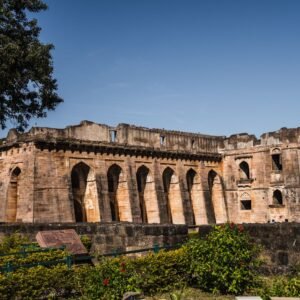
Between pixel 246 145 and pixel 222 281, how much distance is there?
92.2 ft

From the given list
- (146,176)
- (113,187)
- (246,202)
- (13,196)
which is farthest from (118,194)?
(246,202)

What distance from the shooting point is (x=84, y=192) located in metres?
26.7

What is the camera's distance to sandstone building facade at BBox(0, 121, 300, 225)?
2391cm

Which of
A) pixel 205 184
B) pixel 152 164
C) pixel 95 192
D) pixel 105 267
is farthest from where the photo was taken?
pixel 205 184

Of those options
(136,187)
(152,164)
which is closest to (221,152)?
(152,164)

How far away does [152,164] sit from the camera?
3062cm

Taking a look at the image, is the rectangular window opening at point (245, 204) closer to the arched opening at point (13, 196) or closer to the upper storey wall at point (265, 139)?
the upper storey wall at point (265, 139)

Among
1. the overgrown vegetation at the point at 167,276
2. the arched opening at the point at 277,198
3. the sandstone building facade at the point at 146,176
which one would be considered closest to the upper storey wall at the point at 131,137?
the sandstone building facade at the point at 146,176

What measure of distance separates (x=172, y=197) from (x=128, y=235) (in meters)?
21.9

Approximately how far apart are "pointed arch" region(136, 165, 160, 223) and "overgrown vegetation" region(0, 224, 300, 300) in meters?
20.9

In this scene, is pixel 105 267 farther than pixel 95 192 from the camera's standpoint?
No

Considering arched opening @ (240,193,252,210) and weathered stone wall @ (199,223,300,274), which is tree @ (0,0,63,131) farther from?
arched opening @ (240,193,252,210)

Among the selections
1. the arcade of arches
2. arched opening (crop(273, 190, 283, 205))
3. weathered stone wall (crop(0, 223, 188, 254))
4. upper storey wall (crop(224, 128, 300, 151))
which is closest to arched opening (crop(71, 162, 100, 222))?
the arcade of arches

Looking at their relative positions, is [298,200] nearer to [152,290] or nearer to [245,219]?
[245,219]
